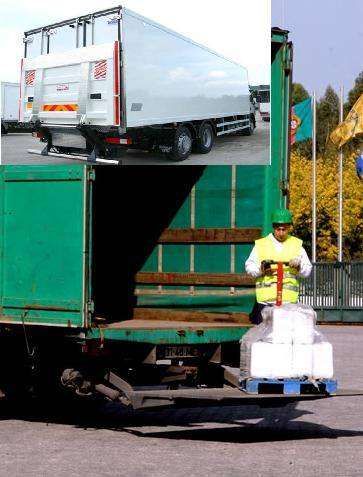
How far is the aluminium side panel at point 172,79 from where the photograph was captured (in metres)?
16.9

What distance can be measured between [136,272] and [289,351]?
3097mm

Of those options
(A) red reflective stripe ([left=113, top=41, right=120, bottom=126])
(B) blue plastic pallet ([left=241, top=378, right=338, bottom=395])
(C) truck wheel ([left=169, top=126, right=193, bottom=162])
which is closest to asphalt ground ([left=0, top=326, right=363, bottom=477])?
(B) blue plastic pallet ([left=241, top=378, right=338, bottom=395])

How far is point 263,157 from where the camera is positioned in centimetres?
1342

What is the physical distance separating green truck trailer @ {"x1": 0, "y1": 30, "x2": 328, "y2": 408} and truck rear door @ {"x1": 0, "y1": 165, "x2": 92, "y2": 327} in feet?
0.04

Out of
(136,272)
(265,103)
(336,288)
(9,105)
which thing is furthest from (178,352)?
(336,288)

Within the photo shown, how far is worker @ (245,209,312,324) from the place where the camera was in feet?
36.7

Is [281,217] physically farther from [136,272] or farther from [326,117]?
[326,117]

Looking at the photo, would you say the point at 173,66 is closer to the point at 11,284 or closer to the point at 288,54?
the point at 288,54

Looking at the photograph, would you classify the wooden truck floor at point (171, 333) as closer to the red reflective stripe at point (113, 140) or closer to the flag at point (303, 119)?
the red reflective stripe at point (113, 140)

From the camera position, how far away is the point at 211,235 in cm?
1243

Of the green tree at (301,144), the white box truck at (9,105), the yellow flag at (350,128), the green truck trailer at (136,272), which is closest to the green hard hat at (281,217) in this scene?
the green truck trailer at (136,272)

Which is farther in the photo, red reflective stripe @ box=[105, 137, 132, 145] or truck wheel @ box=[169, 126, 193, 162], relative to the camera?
red reflective stripe @ box=[105, 137, 132, 145]

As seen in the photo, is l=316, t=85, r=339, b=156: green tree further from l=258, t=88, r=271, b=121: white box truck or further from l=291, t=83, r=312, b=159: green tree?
l=258, t=88, r=271, b=121: white box truck

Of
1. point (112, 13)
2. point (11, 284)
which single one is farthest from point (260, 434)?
point (112, 13)
